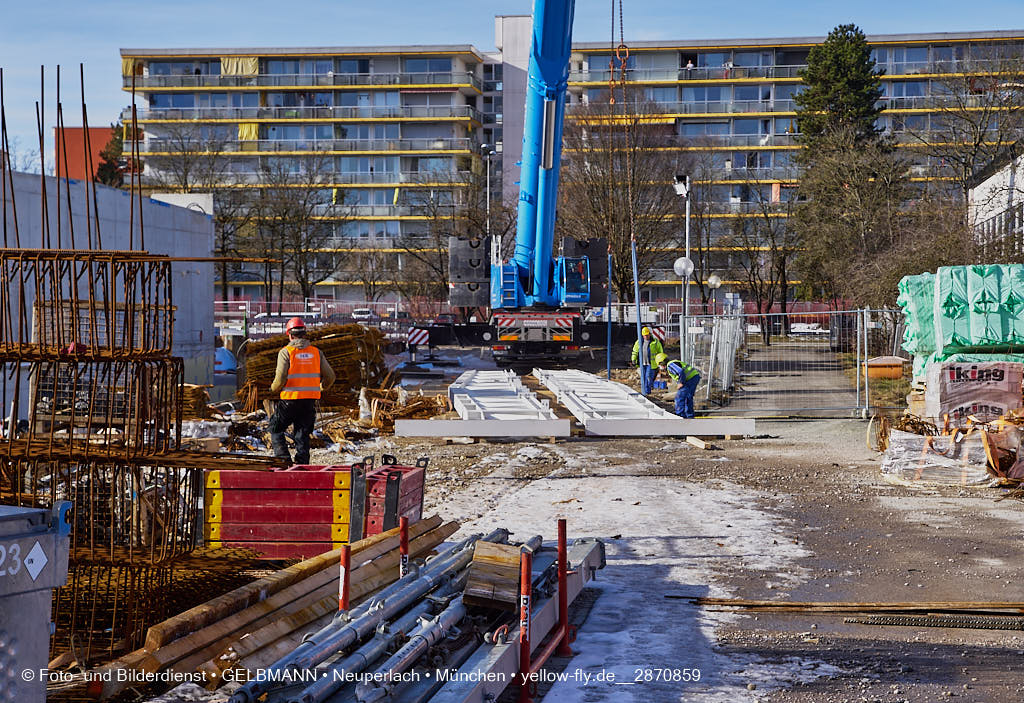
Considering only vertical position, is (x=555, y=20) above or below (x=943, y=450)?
above

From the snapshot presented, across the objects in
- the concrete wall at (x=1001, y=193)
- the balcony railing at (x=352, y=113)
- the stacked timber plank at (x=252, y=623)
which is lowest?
the stacked timber plank at (x=252, y=623)

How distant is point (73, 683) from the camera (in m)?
5.40

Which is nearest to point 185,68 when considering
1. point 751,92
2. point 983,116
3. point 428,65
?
point 428,65

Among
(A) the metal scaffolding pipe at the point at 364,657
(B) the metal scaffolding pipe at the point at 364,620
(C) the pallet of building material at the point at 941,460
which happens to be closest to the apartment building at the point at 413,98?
(C) the pallet of building material at the point at 941,460

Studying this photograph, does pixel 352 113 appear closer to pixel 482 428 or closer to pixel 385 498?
pixel 482 428

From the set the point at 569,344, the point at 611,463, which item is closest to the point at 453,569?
the point at 611,463

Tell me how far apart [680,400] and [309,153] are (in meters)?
55.3

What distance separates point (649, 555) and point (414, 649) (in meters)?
3.91

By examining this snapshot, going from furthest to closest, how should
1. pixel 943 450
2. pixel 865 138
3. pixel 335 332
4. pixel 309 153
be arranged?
pixel 309 153 < pixel 865 138 < pixel 335 332 < pixel 943 450

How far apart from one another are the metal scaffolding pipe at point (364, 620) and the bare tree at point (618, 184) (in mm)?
31358

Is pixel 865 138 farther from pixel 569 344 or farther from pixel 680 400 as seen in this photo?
pixel 680 400

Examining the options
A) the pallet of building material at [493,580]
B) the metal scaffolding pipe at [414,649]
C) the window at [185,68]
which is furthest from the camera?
the window at [185,68]

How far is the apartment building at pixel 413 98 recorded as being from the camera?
2726 inches

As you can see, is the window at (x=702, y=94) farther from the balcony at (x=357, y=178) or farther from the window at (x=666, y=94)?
the balcony at (x=357, y=178)
